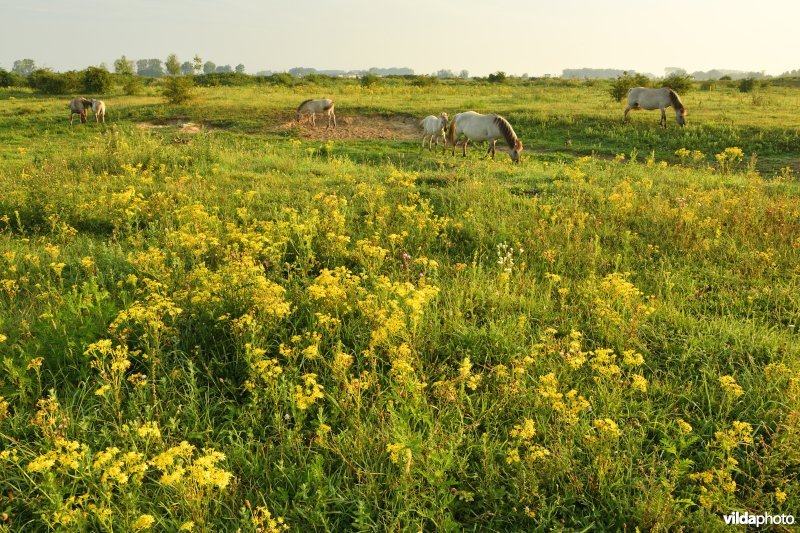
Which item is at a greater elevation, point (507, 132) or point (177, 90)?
point (177, 90)

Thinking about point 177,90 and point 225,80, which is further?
point 225,80

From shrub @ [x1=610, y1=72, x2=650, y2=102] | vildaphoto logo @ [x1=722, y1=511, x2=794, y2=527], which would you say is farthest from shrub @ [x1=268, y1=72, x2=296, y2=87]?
vildaphoto logo @ [x1=722, y1=511, x2=794, y2=527]

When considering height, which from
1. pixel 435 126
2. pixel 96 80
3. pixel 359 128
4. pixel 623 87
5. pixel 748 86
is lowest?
pixel 435 126

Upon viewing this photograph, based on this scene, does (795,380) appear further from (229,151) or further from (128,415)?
(229,151)

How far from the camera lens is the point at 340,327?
14.3ft

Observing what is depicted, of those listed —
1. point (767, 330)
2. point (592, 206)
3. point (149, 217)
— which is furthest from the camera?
point (592, 206)

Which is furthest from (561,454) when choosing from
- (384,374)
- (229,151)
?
(229,151)

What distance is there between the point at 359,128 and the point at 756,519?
18897 millimetres

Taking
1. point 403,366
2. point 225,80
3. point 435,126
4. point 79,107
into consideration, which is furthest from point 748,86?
point 403,366

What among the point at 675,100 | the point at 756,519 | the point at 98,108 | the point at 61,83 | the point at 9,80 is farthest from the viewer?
the point at 9,80

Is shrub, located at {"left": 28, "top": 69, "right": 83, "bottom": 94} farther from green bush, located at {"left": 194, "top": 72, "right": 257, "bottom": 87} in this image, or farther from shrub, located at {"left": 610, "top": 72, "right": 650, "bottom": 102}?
shrub, located at {"left": 610, "top": 72, "right": 650, "bottom": 102}

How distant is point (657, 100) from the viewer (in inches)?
782

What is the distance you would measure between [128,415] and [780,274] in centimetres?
708

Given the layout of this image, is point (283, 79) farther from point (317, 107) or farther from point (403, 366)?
point (403, 366)
